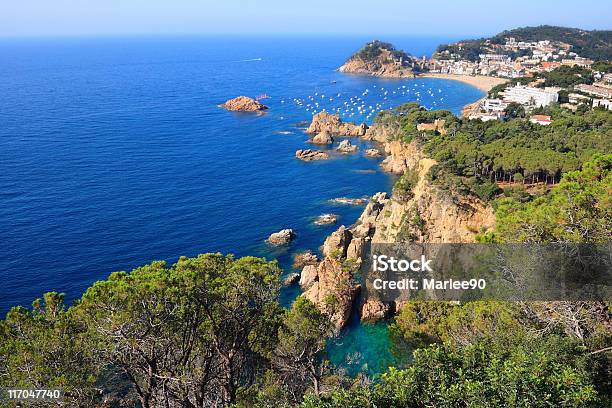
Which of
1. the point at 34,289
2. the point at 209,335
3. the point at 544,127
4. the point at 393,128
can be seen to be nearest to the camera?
the point at 209,335

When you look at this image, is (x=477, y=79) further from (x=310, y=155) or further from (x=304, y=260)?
(x=304, y=260)

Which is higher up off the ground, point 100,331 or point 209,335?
point 100,331

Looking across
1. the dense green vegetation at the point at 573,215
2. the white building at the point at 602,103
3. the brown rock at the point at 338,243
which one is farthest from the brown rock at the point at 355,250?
the white building at the point at 602,103

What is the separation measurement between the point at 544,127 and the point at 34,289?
4878cm

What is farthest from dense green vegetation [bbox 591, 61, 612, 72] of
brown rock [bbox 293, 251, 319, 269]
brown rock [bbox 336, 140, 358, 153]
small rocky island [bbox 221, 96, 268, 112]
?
brown rock [bbox 293, 251, 319, 269]

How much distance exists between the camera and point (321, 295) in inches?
1109

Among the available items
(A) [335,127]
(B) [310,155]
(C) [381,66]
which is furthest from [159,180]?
(C) [381,66]

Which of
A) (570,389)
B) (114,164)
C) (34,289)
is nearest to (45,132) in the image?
(114,164)

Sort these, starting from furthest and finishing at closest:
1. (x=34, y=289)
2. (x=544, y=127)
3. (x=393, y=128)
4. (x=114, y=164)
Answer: (x=393, y=128)
(x=114, y=164)
(x=544, y=127)
(x=34, y=289)

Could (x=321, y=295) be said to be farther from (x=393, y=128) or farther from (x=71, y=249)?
(x=393, y=128)

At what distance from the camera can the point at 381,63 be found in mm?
145000


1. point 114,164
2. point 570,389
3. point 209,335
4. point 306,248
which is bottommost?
point 306,248

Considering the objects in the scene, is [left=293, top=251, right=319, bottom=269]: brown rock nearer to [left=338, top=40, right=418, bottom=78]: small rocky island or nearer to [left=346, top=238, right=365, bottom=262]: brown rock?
[left=346, top=238, right=365, bottom=262]: brown rock

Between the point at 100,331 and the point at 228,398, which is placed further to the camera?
the point at 228,398
